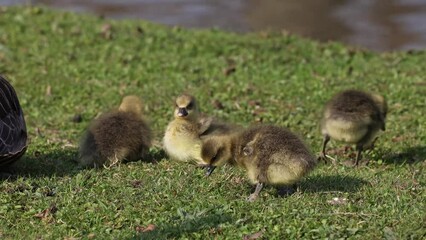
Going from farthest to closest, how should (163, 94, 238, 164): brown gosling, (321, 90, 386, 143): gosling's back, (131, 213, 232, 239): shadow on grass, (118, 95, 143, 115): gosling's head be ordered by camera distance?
(118, 95, 143, 115): gosling's head, (321, 90, 386, 143): gosling's back, (163, 94, 238, 164): brown gosling, (131, 213, 232, 239): shadow on grass

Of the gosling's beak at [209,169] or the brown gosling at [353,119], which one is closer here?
the gosling's beak at [209,169]

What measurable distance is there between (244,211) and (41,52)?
8070 mm

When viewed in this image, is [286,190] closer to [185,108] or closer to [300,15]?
[185,108]

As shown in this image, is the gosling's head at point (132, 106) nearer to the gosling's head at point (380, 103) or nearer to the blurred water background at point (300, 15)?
the gosling's head at point (380, 103)

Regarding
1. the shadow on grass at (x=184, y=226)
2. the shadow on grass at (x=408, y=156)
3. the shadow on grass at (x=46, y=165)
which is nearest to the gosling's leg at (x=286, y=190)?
the shadow on grass at (x=184, y=226)

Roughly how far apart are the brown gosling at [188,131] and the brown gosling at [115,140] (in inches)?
10.6

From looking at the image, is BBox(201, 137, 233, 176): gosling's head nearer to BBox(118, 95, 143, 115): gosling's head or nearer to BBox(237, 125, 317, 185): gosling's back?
BBox(237, 125, 317, 185): gosling's back

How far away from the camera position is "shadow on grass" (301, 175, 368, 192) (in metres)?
7.86

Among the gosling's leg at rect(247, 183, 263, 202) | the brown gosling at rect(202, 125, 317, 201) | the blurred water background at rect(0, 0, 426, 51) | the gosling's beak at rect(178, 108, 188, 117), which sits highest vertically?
the brown gosling at rect(202, 125, 317, 201)

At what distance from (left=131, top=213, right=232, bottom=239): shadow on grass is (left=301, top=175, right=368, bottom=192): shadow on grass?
1057 millimetres

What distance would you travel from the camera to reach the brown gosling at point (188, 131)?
29.3 ft

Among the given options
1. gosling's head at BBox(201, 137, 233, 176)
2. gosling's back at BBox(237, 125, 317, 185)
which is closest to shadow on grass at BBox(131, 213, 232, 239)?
gosling's back at BBox(237, 125, 317, 185)

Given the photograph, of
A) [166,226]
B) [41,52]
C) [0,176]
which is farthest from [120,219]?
[41,52]

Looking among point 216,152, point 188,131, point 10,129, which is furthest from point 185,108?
point 10,129
